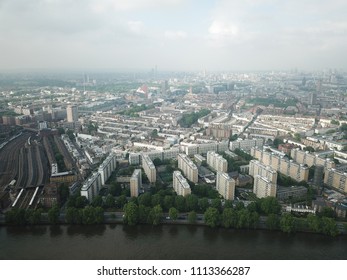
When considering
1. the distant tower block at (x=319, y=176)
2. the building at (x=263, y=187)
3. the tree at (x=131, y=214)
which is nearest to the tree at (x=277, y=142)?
the distant tower block at (x=319, y=176)

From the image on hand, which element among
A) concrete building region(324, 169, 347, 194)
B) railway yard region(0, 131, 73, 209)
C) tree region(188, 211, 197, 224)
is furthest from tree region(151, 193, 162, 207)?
concrete building region(324, 169, 347, 194)

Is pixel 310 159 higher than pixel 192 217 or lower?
higher

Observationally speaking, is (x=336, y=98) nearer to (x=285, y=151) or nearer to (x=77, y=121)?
(x=285, y=151)

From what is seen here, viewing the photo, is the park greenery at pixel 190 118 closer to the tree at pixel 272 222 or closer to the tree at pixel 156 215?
the tree at pixel 156 215

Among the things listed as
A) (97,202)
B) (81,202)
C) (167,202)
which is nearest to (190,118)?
→ (167,202)

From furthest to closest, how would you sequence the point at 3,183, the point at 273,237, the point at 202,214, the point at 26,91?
the point at 26,91
the point at 3,183
the point at 202,214
the point at 273,237

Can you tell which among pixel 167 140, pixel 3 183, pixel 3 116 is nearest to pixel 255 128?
pixel 167 140

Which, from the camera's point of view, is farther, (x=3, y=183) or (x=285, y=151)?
(x=285, y=151)

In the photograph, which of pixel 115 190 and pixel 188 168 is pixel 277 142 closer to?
pixel 188 168
